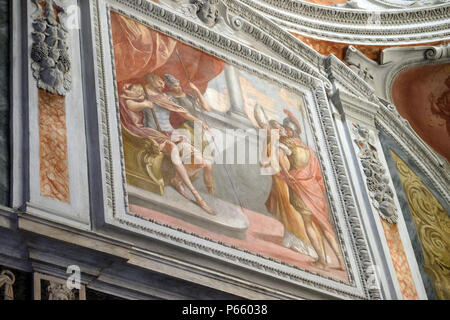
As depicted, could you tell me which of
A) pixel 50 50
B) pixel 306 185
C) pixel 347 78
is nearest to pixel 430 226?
pixel 306 185

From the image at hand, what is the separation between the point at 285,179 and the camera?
8016 mm

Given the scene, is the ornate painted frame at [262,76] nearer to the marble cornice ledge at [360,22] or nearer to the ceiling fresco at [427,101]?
the marble cornice ledge at [360,22]

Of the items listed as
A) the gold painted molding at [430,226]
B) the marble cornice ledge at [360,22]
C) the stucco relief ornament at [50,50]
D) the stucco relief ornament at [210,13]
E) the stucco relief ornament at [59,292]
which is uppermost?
the marble cornice ledge at [360,22]

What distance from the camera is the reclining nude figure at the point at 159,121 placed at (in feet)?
23.4

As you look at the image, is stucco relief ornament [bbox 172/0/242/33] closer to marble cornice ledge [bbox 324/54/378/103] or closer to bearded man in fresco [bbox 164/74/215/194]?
bearded man in fresco [bbox 164/74/215/194]

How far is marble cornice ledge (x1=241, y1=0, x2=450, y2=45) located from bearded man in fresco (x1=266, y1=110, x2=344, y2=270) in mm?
1792

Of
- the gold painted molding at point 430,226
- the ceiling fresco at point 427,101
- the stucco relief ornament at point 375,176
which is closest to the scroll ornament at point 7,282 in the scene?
the stucco relief ornament at point 375,176

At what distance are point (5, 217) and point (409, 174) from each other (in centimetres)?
509

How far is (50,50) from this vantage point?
23.3 feet

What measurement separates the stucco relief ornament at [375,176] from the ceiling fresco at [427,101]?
1408 mm

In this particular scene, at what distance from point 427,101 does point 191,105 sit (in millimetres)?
3948

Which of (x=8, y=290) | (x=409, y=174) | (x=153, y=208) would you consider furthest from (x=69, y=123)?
(x=409, y=174)

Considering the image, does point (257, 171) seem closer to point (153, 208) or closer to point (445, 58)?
point (153, 208)

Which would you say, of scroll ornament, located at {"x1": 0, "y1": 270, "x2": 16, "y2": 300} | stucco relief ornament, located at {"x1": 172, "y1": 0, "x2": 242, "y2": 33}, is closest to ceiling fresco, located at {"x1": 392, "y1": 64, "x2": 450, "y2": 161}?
stucco relief ornament, located at {"x1": 172, "y1": 0, "x2": 242, "y2": 33}
